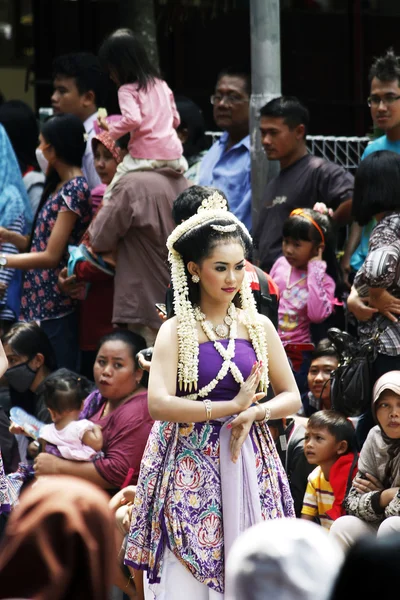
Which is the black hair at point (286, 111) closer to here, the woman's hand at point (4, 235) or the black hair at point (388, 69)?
the black hair at point (388, 69)

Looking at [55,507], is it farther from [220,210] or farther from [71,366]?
[71,366]

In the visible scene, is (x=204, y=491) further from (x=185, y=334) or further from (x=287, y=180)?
(x=287, y=180)

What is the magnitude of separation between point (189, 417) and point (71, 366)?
3398mm

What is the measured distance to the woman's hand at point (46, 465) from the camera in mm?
6668

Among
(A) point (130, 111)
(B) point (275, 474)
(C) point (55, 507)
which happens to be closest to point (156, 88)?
(A) point (130, 111)

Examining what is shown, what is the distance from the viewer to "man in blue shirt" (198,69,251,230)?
7930 millimetres

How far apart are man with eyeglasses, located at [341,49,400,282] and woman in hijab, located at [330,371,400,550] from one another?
1.41m

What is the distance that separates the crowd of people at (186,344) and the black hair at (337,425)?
0.01 meters

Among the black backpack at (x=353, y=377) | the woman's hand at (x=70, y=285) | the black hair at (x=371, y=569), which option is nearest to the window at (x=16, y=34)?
the woman's hand at (x=70, y=285)

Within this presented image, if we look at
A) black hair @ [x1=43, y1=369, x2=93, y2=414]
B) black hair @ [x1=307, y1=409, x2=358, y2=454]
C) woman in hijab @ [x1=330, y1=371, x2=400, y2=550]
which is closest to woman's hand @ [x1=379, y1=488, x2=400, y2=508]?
woman in hijab @ [x1=330, y1=371, x2=400, y2=550]

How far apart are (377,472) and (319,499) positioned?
44 cm

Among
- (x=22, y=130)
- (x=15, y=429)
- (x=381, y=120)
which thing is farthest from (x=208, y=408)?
(x=22, y=130)

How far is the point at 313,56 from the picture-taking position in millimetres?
10547

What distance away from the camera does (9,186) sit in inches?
320
